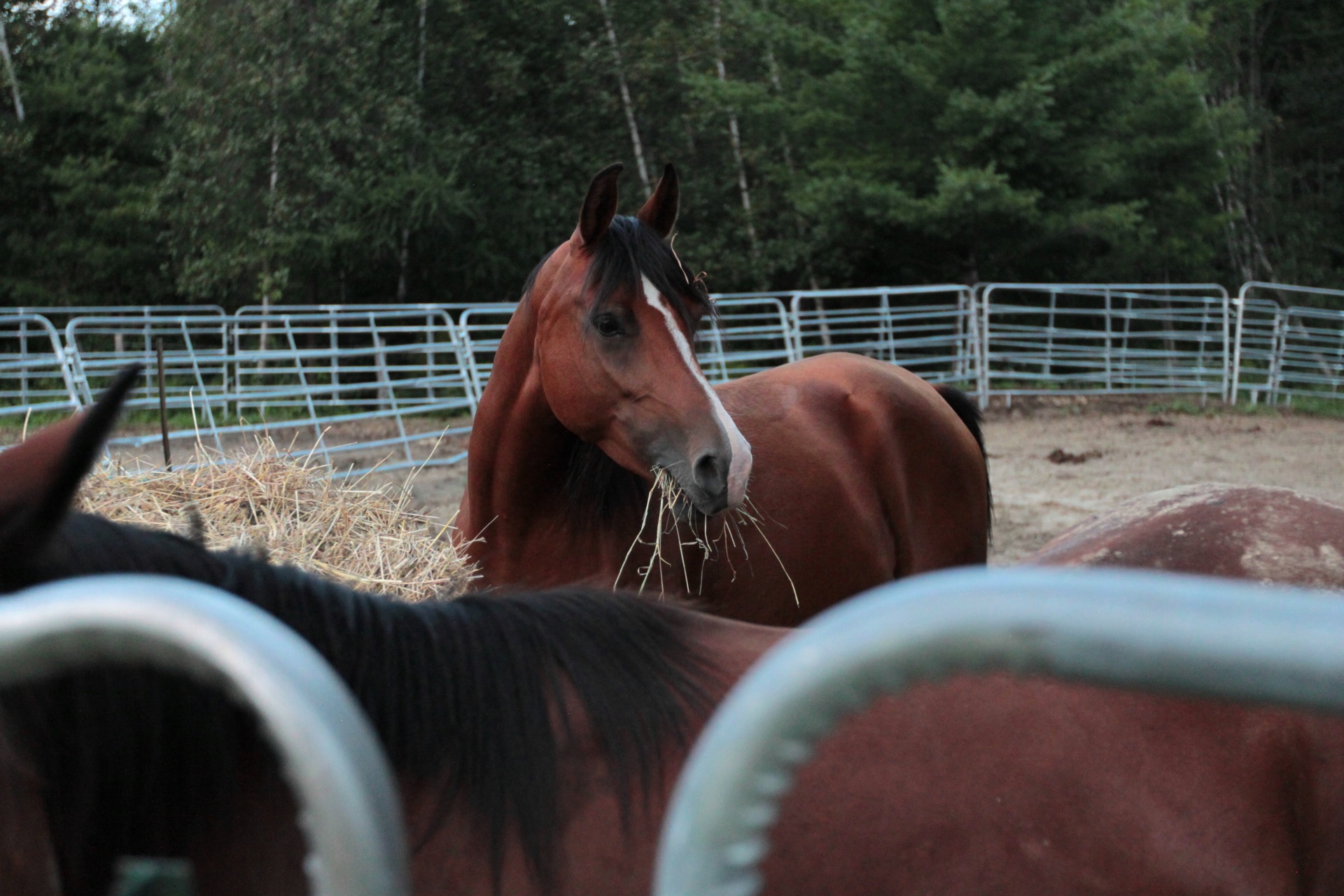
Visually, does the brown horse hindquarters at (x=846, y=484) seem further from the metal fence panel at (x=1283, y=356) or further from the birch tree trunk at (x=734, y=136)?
the birch tree trunk at (x=734, y=136)

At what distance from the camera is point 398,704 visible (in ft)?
3.73

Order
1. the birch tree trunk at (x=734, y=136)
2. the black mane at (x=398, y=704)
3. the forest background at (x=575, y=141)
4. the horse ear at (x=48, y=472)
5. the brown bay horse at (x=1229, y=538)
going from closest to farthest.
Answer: the horse ear at (x=48, y=472) → the black mane at (x=398, y=704) → the brown bay horse at (x=1229, y=538) → the forest background at (x=575, y=141) → the birch tree trunk at (x=734, y=136)

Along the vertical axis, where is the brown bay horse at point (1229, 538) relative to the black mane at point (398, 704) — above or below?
below

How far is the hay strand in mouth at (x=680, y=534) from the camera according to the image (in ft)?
8.34

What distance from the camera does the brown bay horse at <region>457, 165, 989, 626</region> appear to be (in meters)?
2.53

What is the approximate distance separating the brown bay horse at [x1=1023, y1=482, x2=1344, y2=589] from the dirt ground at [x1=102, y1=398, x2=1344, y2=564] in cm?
395

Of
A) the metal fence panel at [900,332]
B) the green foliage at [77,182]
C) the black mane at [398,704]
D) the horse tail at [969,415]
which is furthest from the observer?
the green foliage at [77,182]

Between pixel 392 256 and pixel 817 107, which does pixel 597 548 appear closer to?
pixel 392 256

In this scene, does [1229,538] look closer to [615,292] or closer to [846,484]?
[615,292]

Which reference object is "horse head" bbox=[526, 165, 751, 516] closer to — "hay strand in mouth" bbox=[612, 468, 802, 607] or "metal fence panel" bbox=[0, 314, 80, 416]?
"hay strand in mouth" bbox=[612, 468, 802, 607]

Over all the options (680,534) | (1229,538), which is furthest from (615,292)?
(1229,538)

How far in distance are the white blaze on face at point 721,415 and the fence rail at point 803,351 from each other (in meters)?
6.29

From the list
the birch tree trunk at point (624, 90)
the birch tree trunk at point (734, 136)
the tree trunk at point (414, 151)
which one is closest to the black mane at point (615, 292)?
the tree trunk at point (414, 151)

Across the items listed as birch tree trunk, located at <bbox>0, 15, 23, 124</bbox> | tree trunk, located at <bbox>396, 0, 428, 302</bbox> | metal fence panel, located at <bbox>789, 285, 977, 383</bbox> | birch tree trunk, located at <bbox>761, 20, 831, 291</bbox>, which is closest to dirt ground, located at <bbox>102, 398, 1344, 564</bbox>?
metal fence panel, located at <bbox>789, 285, 977, 383</bbox>
